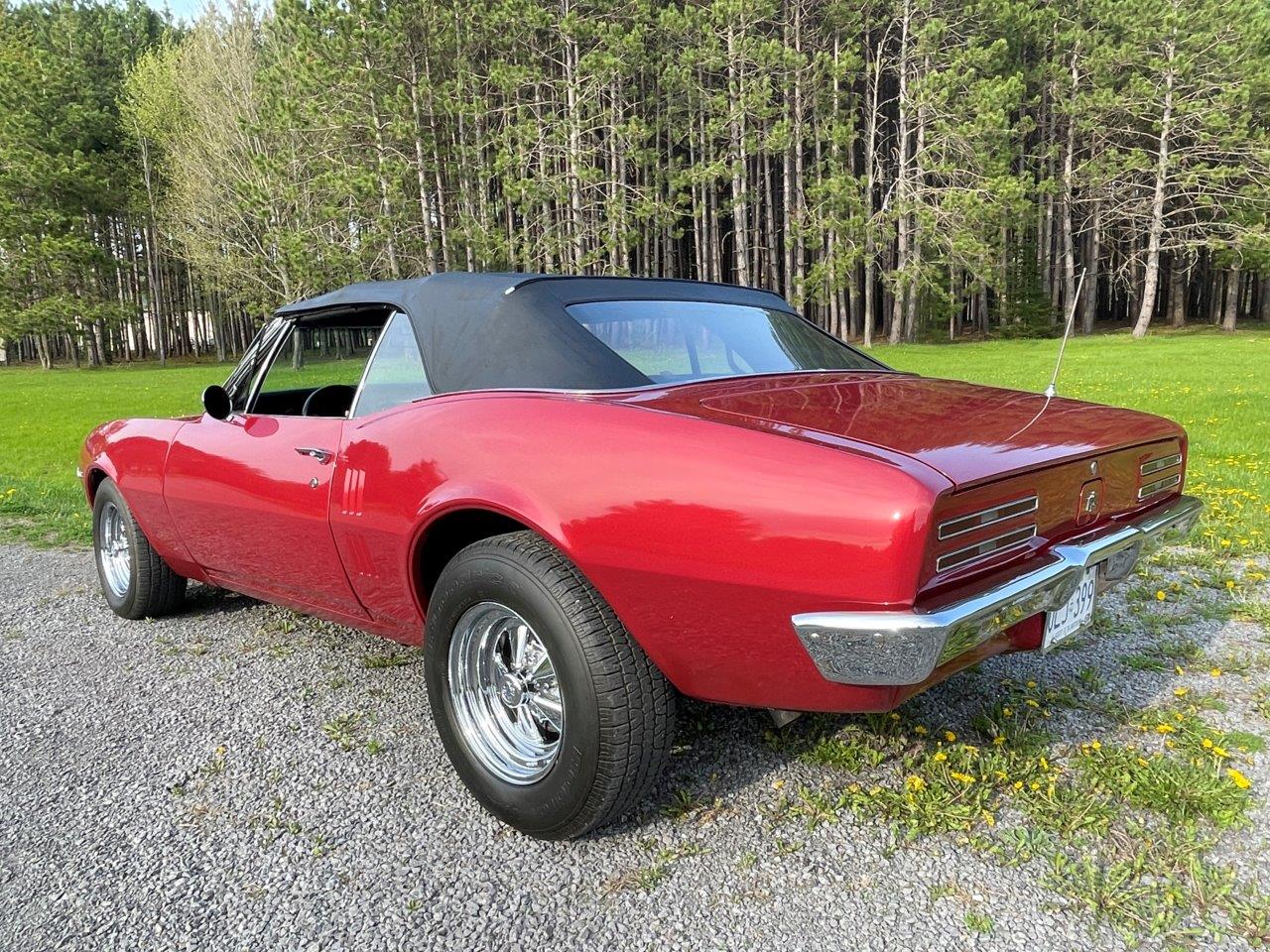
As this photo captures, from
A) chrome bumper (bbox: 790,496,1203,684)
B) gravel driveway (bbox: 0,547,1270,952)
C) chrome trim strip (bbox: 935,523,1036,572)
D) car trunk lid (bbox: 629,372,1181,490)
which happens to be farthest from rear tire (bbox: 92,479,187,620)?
chrome trim strip (bbox: 935,523,1036,572)

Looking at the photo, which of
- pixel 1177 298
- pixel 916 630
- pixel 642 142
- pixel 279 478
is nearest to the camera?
pixel 916 630

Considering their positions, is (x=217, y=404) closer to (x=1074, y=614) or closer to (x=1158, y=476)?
(x=1074, y=614)

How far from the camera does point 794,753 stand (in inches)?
97.4

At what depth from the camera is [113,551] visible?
4.04 m

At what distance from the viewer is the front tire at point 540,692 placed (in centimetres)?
191

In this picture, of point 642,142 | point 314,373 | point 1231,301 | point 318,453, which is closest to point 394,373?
point 318,453

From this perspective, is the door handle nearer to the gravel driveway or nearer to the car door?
the car door

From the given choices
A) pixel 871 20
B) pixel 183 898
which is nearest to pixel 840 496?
pixel 183 898

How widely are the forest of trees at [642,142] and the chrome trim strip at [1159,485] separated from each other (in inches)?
880

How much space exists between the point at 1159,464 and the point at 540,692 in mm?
1905

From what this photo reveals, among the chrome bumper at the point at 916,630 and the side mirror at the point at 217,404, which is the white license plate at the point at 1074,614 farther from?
the side mirror at the point at 217,404

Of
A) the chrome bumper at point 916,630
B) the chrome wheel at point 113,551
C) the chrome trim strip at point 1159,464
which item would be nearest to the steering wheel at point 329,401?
the chrome wheel at point 113,551

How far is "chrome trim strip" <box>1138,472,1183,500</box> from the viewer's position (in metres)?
2.39

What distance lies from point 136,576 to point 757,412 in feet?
10.3
